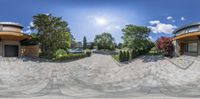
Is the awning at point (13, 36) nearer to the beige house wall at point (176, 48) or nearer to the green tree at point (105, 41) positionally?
the beige house wall at point (176, 48)

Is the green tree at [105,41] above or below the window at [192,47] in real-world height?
above

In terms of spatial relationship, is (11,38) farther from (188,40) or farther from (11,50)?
(188,40)

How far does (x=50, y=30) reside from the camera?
139 feet

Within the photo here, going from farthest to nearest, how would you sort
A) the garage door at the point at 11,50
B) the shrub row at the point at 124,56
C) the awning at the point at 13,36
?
the garage door at the point at 11,50 → the shrub row at the point at 124,56 → the awning at the point at 13,36

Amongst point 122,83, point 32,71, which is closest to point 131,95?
point 122,83

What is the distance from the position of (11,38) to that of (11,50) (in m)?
2.15

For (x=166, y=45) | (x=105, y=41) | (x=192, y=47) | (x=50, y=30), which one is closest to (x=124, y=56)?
(x=166, y=45)

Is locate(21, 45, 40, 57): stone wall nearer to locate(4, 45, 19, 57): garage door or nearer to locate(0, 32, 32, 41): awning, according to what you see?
locate(4, 45, 19, 57): garage door

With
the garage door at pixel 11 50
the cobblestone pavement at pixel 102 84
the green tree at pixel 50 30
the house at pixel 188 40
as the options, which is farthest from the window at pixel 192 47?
the garage door at pixel 11 50

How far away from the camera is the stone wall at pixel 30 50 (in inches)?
1788

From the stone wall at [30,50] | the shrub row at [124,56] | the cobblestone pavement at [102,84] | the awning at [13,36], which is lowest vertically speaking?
the cobblestone pavement at [102,84]

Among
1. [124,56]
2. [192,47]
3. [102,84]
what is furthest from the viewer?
[124,56]

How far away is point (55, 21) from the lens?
1682 inches

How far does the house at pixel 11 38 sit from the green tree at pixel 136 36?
17.2 m
